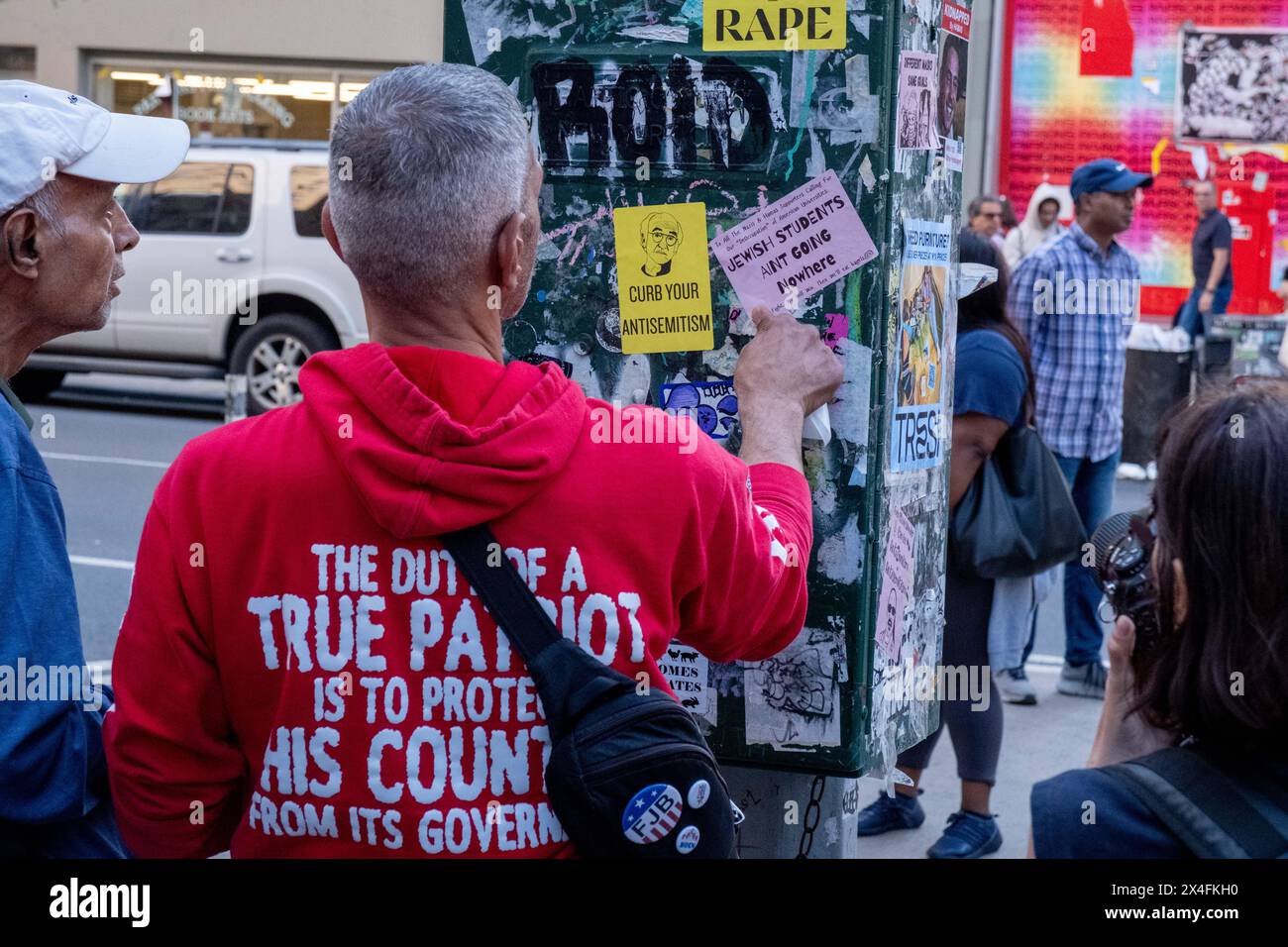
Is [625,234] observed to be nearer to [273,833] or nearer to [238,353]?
[273,833]

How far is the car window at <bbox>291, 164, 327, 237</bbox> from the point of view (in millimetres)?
12297

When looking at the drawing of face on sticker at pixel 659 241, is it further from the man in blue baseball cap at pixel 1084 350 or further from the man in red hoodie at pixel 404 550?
the man in blue baseball cap at pixel 1084 350

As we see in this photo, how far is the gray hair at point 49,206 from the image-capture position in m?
2.03

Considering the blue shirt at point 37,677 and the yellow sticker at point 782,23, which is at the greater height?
the yellow sticker at point 782,23

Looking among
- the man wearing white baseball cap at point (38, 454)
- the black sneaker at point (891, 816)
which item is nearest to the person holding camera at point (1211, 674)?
the man wearing white baseball cap at point (38, 454)

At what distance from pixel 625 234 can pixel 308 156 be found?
10.5 meters

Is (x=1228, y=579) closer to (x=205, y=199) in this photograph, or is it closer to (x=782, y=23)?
(x=782, y=23)

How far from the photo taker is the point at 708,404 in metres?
2.46

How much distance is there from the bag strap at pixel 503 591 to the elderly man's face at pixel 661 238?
0.92m

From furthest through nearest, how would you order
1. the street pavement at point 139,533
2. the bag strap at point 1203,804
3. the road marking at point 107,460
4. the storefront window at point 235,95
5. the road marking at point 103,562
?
the storefront window at point 235,95 < the road marking at point 107,460 < the road marking at point 103,562 < the street pavement at point 139,533 < the bag strap at point 1203,804

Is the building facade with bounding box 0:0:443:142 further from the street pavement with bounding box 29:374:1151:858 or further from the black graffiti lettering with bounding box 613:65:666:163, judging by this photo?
the black graffiti lettering with bounding box 613:65:666:163

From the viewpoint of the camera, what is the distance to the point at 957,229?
279 cm

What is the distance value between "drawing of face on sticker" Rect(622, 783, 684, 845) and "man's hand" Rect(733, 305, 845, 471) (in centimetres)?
73
